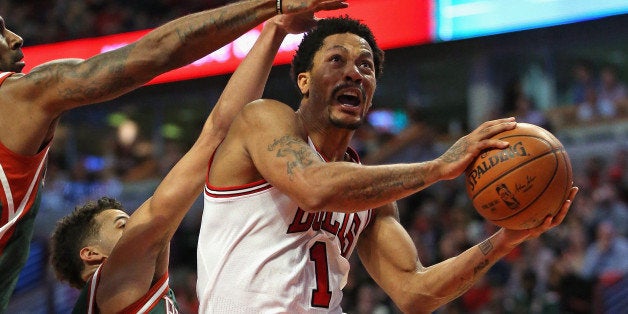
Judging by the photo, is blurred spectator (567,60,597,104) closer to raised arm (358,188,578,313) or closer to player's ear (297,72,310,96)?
raised arm (358,188,578,313)

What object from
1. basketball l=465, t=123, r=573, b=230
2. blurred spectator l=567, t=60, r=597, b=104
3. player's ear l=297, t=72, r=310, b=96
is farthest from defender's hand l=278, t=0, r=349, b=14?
blurred spectator l=567, t=60, r=597, b=104

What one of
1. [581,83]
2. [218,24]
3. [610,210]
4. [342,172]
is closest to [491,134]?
[342,172]

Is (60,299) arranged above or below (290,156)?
below

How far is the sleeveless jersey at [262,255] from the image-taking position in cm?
324

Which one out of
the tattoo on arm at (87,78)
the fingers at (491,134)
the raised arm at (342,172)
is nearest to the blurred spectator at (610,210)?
the fingers at (491,134)

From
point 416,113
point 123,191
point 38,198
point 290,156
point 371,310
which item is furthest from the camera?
point 123,191

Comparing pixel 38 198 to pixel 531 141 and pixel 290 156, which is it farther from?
pixel 531 141

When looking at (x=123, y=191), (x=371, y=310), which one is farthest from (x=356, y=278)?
(x=123, y=191)

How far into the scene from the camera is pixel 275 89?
536 inches

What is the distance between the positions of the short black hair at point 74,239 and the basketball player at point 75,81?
100cm

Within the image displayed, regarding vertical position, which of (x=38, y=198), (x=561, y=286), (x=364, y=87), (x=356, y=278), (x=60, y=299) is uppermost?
(x=364, y=87)

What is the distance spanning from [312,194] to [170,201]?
3.35 feet

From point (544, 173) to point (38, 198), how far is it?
6.39 ft

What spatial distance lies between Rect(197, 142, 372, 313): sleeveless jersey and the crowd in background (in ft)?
15.8
